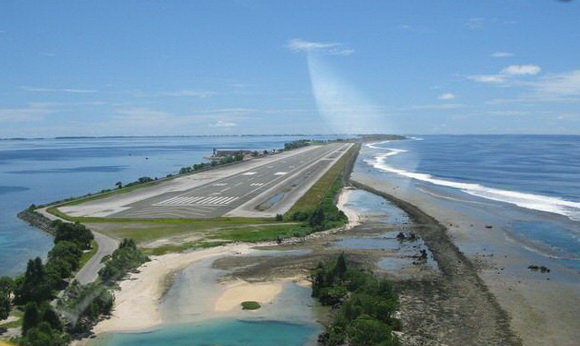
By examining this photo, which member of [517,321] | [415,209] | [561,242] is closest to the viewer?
[517,321]

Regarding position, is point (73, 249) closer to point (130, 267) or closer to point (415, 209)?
point (130, 267)

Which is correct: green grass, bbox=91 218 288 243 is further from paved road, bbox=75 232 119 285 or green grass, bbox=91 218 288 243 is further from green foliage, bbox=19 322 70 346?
green foliage, bbox=19 322 70 346

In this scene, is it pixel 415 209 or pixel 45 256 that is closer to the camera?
pixel 45 256

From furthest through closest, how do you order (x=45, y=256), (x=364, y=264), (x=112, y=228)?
1. (x=112, y=228)
2. (x=45, y=256)
3. (x=364, y=264)

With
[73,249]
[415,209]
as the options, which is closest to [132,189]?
[415,209]

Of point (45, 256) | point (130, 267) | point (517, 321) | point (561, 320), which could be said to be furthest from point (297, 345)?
point (45, 256)

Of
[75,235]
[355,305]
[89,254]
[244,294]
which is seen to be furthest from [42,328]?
[75,235]

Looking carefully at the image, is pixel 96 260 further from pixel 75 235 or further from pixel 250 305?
pixel 250 305

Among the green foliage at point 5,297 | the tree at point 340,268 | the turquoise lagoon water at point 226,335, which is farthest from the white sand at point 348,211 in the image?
the green foliage at point 5,297
